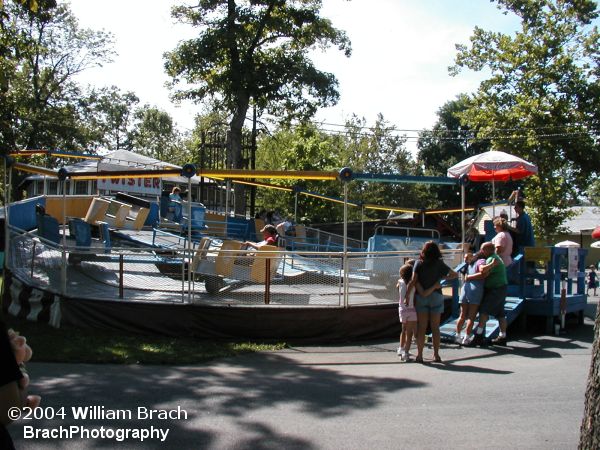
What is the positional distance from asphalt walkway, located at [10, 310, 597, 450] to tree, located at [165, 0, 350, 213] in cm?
1898

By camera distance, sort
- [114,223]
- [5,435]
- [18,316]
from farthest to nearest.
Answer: [114,223] < [18,316] < [5,435]

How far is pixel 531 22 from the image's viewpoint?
31.4 metres

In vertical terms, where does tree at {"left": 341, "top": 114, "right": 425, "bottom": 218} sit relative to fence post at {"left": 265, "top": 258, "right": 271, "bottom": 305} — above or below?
above

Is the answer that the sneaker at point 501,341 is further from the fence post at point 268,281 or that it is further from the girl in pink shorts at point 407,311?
the fence post at point 268,281

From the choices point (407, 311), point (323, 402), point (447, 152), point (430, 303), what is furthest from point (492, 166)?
point (447, 152)

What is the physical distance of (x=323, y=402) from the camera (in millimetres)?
6883

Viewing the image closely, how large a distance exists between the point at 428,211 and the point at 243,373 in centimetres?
1100

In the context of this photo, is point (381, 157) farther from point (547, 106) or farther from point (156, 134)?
point (156, 134)

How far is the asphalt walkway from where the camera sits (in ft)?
18.5

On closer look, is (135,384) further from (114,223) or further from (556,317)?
(114,223)

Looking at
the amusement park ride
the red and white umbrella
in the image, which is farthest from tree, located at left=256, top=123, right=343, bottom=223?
the amusement park ride

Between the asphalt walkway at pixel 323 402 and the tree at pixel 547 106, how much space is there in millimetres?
20896

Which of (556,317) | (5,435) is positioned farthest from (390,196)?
(5,435)

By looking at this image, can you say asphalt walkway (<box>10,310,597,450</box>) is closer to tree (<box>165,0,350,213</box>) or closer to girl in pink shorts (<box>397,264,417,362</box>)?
girl in pink shorts (<box>397,264,417,362</box>)
